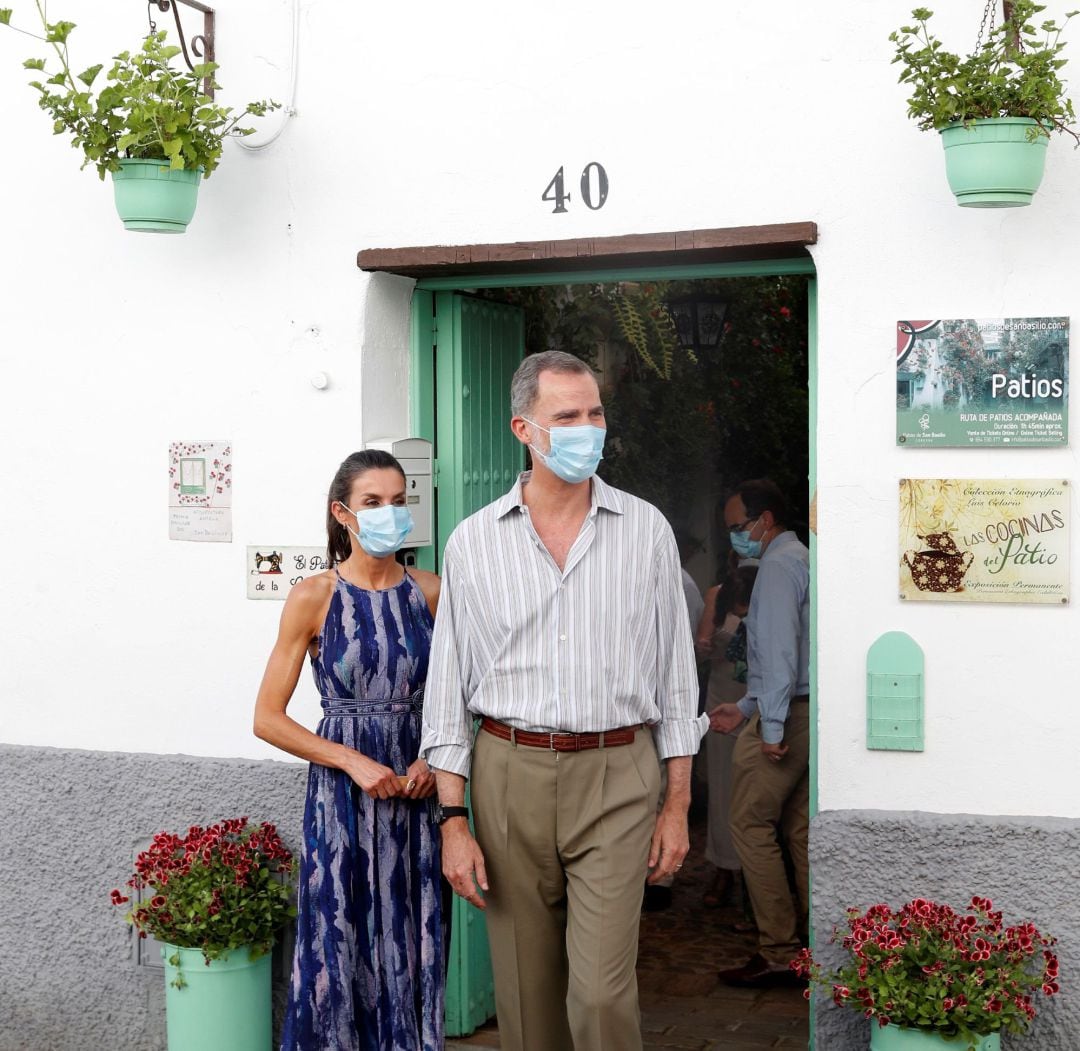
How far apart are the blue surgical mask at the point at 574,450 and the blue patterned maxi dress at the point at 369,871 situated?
30.0 inches

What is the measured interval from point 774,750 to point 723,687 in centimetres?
179

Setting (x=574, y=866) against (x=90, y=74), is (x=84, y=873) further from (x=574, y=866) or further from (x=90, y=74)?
(x=90, y=74)

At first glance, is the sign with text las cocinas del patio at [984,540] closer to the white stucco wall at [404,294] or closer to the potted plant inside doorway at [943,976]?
the white stucco wall at [404,294]

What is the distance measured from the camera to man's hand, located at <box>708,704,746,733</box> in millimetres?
6984

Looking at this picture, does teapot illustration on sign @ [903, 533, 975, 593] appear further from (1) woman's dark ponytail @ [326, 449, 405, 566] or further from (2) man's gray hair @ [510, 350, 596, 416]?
(1) woman's dark ponytail @ [326, 449, 405, 566]

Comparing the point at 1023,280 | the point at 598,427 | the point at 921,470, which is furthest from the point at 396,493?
the point at 1023,280

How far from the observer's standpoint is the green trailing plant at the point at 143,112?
509 cm

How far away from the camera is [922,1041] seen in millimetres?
4406

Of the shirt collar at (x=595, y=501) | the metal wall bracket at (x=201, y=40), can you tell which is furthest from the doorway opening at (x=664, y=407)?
the metal wall bracket at (x=201, y=40)

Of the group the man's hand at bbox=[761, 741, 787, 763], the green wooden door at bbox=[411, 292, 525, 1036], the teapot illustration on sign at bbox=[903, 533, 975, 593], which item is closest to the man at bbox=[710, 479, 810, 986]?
the man's hand at bbox=[761, 741, 787, 763]

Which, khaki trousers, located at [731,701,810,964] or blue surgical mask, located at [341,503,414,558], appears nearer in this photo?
blue surgical mask, located at [341,503,414,558]

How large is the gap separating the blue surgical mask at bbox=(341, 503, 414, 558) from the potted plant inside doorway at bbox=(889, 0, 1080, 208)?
1.76m

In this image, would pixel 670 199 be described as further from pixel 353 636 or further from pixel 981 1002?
pixel 981 1002

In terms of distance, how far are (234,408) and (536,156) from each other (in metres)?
1.35
